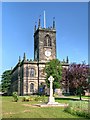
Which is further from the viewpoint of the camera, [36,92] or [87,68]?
[36,92]

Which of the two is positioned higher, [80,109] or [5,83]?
[5,83]

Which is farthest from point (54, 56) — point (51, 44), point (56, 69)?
point (56, 69)

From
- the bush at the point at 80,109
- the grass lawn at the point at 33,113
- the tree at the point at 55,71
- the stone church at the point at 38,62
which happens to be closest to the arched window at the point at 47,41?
the stone church at the point at 38,62

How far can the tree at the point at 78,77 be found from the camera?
40.6m

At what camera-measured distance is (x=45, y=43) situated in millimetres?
76188

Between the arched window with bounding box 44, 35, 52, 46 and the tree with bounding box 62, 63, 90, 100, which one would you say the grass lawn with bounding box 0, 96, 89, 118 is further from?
the arched window with bounding box 44, 35, 52, 46

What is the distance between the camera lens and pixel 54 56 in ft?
250

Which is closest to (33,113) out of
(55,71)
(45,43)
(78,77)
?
(78,77)

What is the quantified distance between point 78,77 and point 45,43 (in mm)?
36042

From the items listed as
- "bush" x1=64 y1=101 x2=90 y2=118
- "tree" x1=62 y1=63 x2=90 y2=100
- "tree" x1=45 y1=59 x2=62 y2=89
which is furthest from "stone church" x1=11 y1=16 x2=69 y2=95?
"bush" x1=64 y1=101 x2=90 y2=118

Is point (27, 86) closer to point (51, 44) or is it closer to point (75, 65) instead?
point (51, 44)

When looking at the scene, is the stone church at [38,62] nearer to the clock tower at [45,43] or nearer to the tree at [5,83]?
the clock tower at [45,43]

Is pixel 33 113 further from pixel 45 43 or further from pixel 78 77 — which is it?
pixel 45 43

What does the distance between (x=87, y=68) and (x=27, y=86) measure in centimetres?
3213
